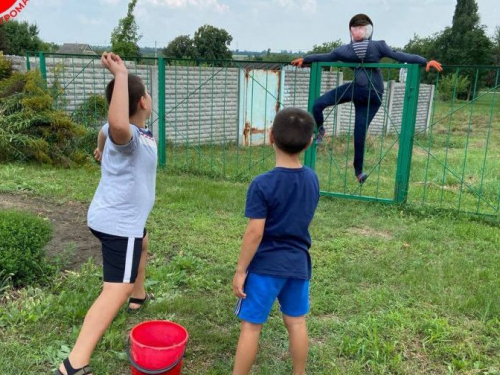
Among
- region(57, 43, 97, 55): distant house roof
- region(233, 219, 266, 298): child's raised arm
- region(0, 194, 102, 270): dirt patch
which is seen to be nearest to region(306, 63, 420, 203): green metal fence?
region(0, 194, 102, 270): dirt patch

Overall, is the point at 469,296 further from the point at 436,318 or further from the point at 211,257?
the point at 211,257

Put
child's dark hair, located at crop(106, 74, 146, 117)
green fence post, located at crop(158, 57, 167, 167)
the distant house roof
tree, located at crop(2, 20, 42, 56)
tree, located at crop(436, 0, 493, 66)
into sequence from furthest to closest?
1. tree, located at crop(436, 0, 493, 66)
2. tree, located at crop(2, 20, 42, 56)
3. the distant house roof
4. green fence post, located at crop(158, 57, 167, 167)
5. child's dark hair, located at crop(106, 74, 146, 117)

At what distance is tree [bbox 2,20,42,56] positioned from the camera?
32719 millimetres

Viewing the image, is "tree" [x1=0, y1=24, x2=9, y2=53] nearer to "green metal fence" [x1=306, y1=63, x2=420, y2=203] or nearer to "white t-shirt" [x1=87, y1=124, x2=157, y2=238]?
"green metal fence" [x1=306, y1=63, x2=420, y2=203]

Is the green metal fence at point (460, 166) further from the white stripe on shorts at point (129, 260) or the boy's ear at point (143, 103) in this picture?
the white stripe on shorts at point (129, 260)

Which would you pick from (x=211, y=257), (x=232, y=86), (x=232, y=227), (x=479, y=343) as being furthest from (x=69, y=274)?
(x=232, y=86)

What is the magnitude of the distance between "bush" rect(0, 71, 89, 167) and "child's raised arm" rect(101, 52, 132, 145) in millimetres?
5191

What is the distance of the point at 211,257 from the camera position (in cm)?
379

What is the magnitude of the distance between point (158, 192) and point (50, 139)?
2390 mm

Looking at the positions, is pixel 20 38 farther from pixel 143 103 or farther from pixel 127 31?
pixel 143 103

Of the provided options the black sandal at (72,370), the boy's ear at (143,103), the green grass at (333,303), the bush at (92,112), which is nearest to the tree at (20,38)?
the bush at (92,112)

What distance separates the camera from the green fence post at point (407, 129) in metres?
5.23

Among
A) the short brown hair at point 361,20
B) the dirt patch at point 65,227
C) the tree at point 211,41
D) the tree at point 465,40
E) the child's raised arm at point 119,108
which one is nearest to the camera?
the child's raised arm at point 119,108

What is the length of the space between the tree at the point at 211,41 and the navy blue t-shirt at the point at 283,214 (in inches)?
1840
